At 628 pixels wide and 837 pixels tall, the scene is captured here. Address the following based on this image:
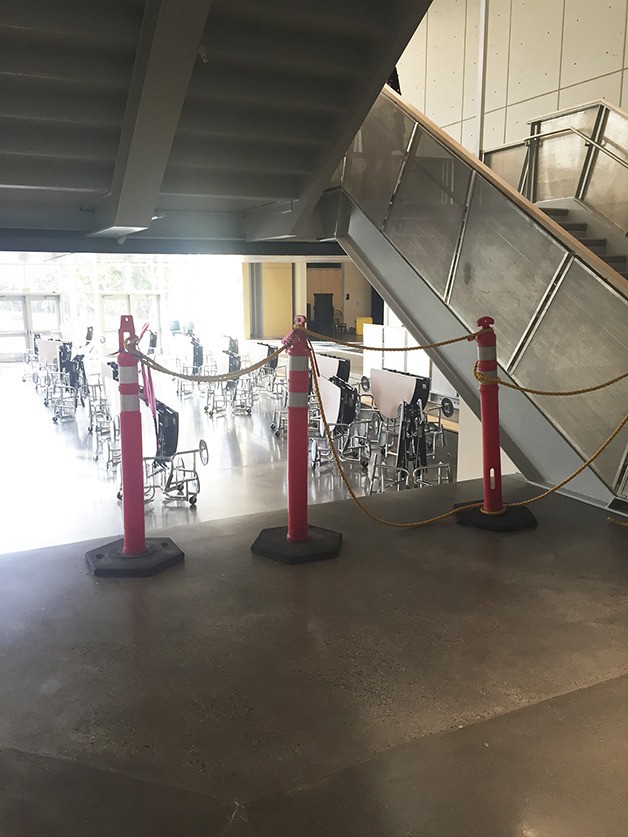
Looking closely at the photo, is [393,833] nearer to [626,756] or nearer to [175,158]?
[626,756]

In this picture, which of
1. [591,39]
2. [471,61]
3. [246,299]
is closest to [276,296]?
[246,299]

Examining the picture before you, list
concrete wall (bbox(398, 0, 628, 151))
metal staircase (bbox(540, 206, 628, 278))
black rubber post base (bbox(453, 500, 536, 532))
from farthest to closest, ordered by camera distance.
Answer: concrete wall (bbox(398, 0, 628, 151)) < metal staircase (bbox(540, 206, 628, 278)) < black rubber post base (bbox(453, 500, 536, 532))

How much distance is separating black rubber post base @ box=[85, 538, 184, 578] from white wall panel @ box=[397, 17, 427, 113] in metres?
11.5

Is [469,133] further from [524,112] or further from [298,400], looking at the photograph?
[298,400]

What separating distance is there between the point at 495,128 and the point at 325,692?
1045 centimetres

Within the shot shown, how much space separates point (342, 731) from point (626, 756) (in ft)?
2.64

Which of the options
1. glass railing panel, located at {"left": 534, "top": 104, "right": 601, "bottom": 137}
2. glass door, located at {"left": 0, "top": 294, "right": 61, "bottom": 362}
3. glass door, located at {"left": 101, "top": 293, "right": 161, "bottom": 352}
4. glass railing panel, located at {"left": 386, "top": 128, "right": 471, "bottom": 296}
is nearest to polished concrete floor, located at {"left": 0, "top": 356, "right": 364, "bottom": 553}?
glass railing panel, located at {"left": 386, "top": 128, "right": 471, "bottom": 296}

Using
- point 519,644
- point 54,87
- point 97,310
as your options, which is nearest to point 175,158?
point 54,87

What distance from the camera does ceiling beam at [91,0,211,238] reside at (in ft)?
11.2

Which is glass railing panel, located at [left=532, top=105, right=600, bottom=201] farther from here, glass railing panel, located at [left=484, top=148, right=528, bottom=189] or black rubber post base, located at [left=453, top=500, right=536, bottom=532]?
black rubber post base, located at [left=453, top=500, right=536, bottom=532]

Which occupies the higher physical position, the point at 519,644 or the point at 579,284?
the point at 579,284

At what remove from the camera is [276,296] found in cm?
2533

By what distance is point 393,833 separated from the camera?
172 cm

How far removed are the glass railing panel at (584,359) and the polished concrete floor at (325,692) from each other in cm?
66
